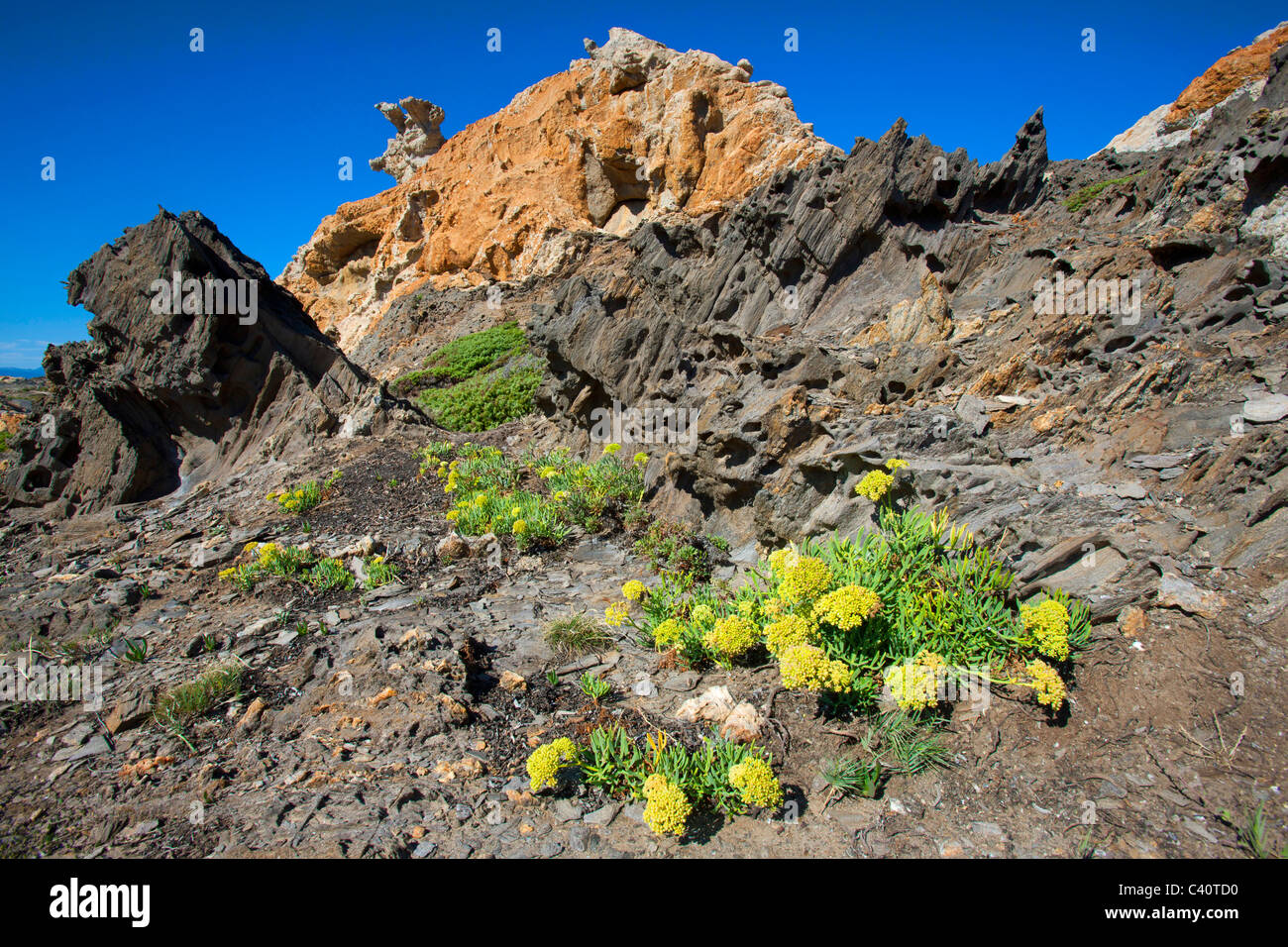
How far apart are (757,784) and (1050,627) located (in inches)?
77.4

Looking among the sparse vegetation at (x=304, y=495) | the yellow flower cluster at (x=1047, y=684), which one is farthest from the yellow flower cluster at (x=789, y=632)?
the sparse vegetation at (x=304, y=495)

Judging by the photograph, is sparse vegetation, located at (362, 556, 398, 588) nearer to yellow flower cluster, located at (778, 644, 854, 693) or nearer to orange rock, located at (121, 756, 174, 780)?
orange rock, located at (121, 756, 174, 780)

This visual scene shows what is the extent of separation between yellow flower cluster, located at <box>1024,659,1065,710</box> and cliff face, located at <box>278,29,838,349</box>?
23720 millimetres

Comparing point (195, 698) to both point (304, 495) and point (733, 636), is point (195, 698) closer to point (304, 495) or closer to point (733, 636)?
point (733, 636)

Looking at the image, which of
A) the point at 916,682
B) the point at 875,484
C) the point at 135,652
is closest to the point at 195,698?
the point at 135,652

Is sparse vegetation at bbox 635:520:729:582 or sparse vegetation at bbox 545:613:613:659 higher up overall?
sparse vegetation at bbox 635:520:729:582

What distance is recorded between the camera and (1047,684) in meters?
3.40

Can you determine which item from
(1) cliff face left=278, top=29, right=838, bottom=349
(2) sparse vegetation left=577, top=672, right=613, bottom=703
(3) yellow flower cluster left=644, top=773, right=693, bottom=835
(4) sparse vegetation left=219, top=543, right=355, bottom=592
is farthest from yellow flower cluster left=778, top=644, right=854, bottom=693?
(1) cliff face left=278, top=29, right=838, bottom=349

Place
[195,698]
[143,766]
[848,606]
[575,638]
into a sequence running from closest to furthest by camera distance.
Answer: [848,606], [143,766], [195,698], [575,638]

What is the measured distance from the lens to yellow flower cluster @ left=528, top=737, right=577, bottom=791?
10.8ft

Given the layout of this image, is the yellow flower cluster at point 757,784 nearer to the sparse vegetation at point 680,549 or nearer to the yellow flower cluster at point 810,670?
the yellow flower cluster at point 810,670

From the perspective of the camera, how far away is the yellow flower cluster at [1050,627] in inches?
138
